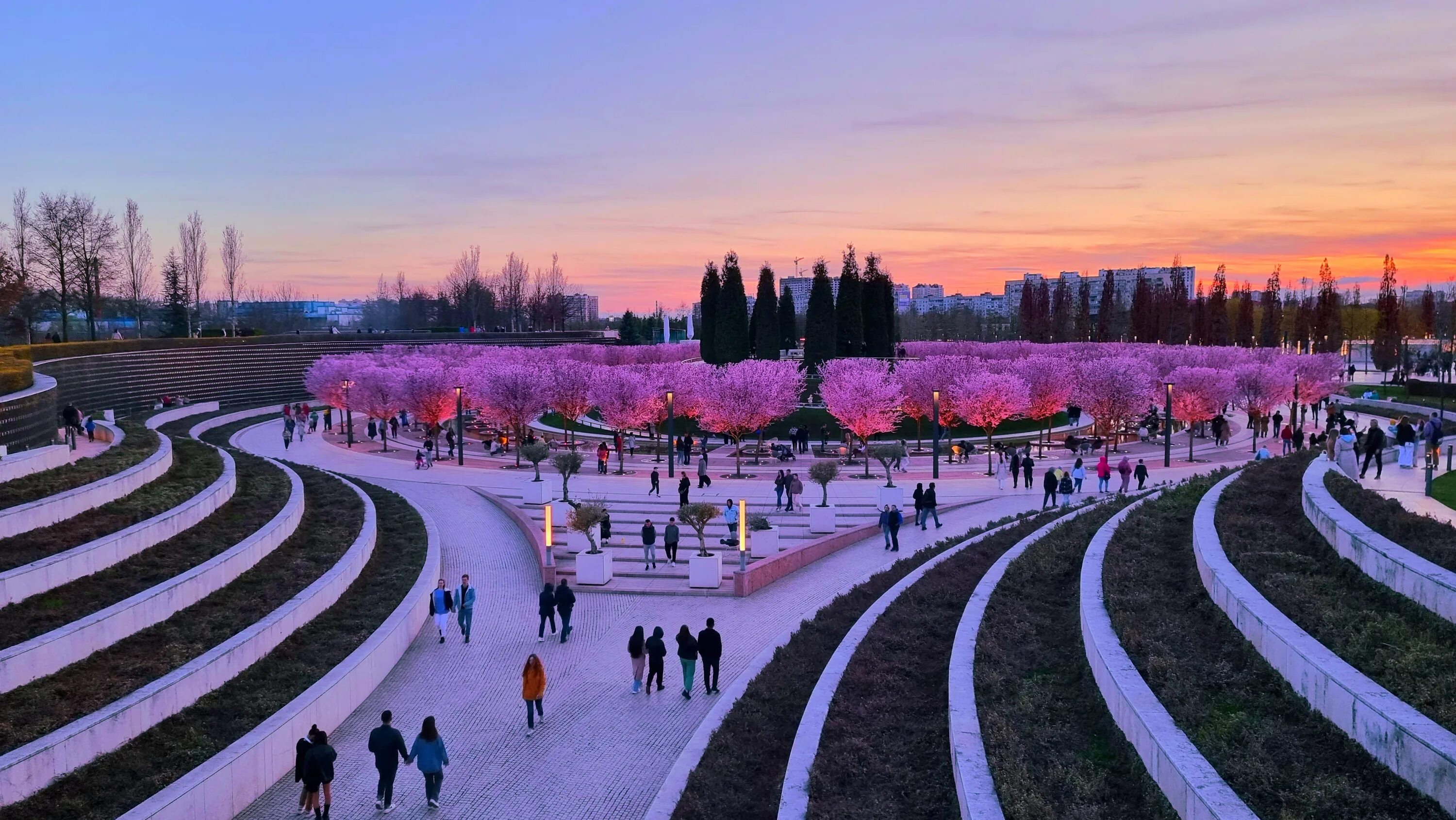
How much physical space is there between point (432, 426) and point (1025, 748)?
39.0 metres

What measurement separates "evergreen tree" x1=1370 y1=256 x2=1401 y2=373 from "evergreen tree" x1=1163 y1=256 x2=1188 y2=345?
55.2ft

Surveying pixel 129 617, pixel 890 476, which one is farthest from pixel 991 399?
pixel 129 617

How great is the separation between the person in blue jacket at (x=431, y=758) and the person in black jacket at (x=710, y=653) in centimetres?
388

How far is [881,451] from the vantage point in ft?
89.2

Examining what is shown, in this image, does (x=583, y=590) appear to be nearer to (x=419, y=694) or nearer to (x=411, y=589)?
(x=411, y=589)

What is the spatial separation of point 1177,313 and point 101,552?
91.5 meters

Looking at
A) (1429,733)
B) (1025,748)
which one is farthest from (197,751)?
(1429,733)

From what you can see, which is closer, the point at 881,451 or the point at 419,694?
the point at 419,694

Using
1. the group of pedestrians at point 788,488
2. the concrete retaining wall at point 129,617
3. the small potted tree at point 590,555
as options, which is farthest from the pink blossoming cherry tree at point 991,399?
the concrete retaining wall at point 129,617

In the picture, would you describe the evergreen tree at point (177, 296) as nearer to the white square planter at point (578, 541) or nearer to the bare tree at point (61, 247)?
the bare tree at point (61, 247)

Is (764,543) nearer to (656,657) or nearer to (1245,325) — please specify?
(656,657)

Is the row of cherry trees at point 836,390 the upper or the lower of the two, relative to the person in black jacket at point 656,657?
upper

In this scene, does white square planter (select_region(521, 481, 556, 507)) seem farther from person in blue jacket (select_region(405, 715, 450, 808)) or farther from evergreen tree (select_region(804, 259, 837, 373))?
evergreen tree (select_region(804, 259, 837, 373))

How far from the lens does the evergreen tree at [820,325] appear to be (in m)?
58.1
